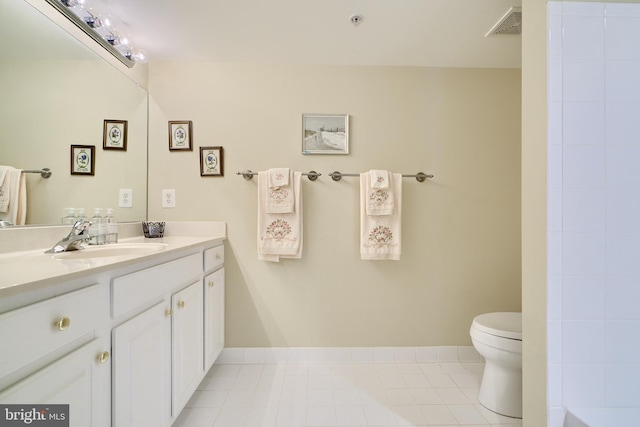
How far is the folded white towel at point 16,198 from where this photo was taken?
1038 mm

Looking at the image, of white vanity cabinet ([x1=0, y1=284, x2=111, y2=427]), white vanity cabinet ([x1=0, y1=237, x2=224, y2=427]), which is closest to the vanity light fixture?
white vanity cabinet ([x1=0, y1=237, x2=224, y2=427])

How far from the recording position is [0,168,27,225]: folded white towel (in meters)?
1.04

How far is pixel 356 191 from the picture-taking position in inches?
72.3

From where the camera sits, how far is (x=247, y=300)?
181cm

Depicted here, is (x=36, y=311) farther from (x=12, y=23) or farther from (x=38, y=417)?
(x=12, y=23)

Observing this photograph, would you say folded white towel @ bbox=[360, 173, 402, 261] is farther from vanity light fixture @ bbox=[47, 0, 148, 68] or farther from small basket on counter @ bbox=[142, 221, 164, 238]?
vanity light fixture @ bbox=[47, 0, 148, 68]

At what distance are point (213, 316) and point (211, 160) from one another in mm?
1039

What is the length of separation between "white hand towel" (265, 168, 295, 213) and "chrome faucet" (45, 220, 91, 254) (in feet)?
3.00

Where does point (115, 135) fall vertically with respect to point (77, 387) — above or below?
above

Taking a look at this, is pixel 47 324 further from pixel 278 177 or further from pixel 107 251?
pixel 278 177
